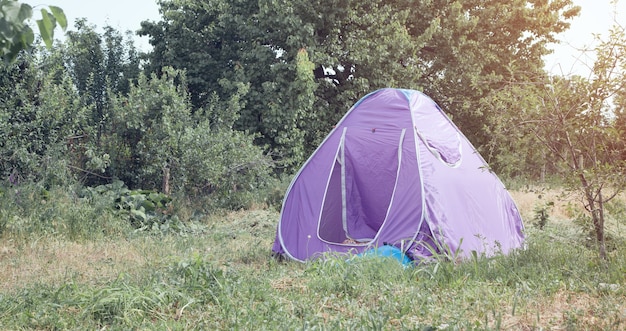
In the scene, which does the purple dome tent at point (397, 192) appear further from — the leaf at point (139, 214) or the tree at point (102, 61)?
the tree at point (102, 61)

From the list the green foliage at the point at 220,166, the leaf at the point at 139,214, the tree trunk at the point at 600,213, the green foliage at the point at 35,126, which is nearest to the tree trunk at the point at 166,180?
the green foliage at the point at 220,166

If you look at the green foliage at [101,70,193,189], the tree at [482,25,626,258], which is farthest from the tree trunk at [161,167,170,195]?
the tree at [482,25,626,258]

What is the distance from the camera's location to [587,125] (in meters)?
4.71

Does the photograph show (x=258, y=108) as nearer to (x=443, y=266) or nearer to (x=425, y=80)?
(x=425, y=80)

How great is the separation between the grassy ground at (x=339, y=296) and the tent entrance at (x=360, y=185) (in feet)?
5.13

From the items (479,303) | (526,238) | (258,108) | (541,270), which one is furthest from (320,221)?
(258,108)

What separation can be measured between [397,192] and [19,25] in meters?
4.63

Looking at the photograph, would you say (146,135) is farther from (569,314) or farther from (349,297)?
(569,314)

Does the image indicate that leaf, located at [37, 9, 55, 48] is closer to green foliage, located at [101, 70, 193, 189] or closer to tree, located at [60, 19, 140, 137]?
green foliage, located at [101, 70, 193, 189]

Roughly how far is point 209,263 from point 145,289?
55 cm

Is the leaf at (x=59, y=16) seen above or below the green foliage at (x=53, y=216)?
above

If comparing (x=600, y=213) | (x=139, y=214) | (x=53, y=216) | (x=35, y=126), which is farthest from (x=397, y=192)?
(x=35, y=126)

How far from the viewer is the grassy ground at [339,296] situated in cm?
331

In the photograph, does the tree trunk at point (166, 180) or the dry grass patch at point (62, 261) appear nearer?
the dry grass patch at point (62, 261)
